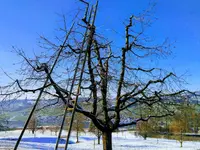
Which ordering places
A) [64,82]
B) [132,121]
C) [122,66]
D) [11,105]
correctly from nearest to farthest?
[11,105], [64,82], [122,66], [132,121]

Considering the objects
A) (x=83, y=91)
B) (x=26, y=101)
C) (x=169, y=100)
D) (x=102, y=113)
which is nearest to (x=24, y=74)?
(x=26, y=101)

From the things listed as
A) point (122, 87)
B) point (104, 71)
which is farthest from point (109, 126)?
point (104, 71)

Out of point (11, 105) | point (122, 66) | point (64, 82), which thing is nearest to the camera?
point (11, 105)

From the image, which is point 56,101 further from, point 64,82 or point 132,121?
point 132,121

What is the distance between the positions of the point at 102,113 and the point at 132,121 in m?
0.93

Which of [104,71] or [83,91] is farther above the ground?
[104,71]

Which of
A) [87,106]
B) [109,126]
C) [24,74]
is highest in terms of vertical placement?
[24,74]

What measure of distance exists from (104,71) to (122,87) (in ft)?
2.48

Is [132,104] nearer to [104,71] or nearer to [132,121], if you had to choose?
[132,121]

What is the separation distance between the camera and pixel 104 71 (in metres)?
7.08

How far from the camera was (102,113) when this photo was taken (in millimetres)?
7828

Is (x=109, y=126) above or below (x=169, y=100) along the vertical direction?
below

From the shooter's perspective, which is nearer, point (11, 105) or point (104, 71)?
point (11, 105)

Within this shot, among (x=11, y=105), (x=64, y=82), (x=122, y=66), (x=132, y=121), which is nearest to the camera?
(x=11, y=105)
